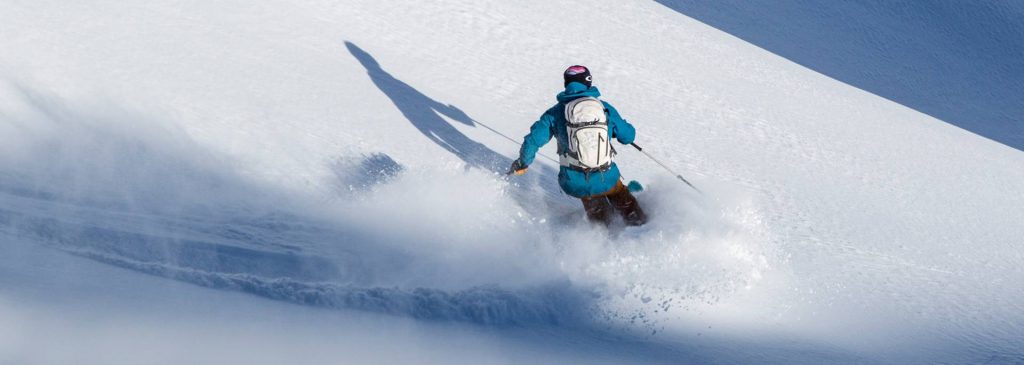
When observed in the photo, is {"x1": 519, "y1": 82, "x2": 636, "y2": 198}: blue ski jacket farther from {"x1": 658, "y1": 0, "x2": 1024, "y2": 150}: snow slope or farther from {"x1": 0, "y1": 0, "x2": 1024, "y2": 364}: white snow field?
{"x1": 658, "y1": 0, "x2": 1024, "y2": 150}: snow slope

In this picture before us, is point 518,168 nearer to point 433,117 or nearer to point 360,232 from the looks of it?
point 360,232

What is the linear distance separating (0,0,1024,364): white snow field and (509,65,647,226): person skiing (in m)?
0.26

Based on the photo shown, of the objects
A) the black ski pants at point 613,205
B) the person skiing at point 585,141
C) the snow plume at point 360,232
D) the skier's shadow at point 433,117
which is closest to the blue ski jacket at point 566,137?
the person skiing at point 585,141

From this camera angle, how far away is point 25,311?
483cm

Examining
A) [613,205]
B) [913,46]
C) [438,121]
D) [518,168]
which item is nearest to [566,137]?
[518,168]

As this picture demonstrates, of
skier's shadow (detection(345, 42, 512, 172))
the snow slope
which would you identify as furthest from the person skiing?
the snow slope

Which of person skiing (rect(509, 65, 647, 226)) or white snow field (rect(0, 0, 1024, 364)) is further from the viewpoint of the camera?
person skiing (rect(509, 65, 647, 226))

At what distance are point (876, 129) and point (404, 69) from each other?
5.03 m

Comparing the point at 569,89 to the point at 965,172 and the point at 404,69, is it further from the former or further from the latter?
the point at 965,172

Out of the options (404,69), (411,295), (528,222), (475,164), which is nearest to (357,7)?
(404,69)

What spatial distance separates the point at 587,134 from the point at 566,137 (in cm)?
17

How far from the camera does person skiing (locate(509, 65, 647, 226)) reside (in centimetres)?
586

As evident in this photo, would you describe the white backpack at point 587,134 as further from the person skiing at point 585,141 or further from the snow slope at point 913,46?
the snow slope at point 913,46

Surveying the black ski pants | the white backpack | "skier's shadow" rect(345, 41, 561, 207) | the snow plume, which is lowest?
the snow plume
